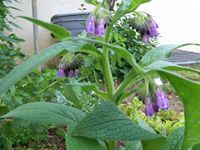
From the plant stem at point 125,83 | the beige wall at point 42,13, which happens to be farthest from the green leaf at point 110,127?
the beige wall at point 42,13

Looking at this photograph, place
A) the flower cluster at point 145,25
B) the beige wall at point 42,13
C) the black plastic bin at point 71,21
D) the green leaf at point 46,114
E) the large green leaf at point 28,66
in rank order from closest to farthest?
1. the large green leaf at point 28,66
2. the green leaf at point 46,114
3. the flower cluster at point 145,25
4. the black plastic bin at point 71,21
5. the beige wall at point 42,13

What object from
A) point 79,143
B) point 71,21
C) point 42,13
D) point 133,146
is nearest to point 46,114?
point 79,143

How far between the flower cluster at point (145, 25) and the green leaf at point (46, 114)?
0.63 feet

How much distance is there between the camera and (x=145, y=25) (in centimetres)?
65

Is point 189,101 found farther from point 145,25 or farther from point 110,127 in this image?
point 145,25

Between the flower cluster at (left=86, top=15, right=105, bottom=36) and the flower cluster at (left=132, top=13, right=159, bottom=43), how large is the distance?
2.8 inches

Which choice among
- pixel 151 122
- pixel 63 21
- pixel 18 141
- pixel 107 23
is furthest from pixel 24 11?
pixel 107 23

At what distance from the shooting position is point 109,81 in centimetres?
61

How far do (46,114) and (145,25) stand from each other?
240mm

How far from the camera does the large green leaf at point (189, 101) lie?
428 mm

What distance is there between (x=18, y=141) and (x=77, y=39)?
0.73 metres

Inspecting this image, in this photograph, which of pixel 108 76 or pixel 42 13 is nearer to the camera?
pixel 108 76

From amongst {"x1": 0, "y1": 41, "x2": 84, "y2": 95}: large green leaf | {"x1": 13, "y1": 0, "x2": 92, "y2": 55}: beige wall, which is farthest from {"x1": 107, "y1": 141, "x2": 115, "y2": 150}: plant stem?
{"x1": 13, "y1": 0, "x2": 92, "y2": 55}: beige wall

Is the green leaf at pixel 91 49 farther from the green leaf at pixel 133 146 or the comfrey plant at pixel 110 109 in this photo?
the green leaf at pixel 133 146
